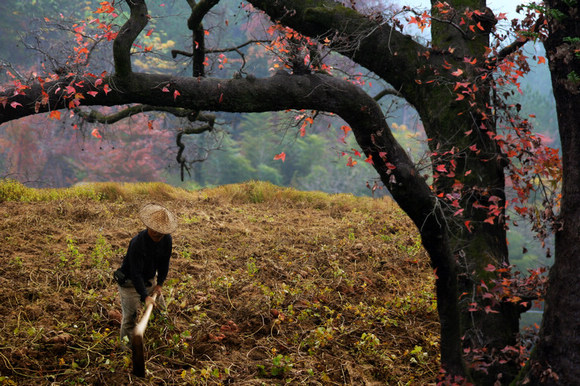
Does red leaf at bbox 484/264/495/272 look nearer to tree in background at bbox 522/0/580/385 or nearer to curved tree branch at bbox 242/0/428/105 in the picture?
tree in background at bbox 522/0/580/385

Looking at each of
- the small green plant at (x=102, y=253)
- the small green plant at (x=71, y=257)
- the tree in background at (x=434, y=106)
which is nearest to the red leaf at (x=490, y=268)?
the tree in background at (x=434, y=106)

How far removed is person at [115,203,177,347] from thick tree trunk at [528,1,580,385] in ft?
9.33

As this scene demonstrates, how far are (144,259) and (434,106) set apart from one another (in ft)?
10.4

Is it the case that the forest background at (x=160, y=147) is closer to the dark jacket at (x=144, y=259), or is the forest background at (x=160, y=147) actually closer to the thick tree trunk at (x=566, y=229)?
the dark jacket at (x=144, y=259)

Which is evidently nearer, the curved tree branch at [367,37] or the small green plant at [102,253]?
the curved tree branch at [367,37]

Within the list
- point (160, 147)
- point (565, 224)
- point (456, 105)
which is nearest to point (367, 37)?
point (456, 105)

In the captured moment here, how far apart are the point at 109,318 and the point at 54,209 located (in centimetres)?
504

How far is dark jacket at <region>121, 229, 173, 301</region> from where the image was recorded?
3812mm

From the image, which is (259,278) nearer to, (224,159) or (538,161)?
(538,161)

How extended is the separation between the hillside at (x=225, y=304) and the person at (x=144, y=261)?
0.41 m

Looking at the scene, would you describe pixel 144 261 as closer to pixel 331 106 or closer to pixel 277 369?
pixel 277 369

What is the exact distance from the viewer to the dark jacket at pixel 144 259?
3.81m

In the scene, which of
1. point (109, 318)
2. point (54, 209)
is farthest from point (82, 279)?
point (54, 209)

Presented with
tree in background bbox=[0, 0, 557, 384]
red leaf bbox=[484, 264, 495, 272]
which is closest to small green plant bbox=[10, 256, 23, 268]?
tree in background bbox=[0, 0, 557, 384]
